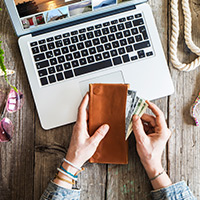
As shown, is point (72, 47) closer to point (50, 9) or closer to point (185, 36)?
point (50, 9)

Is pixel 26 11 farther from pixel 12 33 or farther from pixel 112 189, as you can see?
pixel 112 189

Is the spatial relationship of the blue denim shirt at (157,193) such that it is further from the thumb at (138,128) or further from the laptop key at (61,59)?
the laptop key at (61,59)

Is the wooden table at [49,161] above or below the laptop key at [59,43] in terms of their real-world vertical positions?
below

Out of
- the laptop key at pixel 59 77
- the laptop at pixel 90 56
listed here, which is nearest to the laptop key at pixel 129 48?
the laptop at pixel 90 56

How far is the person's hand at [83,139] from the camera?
73cm

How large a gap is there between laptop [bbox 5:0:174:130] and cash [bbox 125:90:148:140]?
0.05m

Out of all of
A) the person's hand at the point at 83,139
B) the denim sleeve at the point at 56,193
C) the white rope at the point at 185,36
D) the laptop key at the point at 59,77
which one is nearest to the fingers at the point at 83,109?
the person's hand at the point at 83,139

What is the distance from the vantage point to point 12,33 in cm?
82

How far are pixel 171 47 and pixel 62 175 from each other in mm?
518

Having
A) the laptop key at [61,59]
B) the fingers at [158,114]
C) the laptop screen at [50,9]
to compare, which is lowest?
the fingers at [158,114]

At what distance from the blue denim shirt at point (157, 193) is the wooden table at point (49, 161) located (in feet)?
0.14

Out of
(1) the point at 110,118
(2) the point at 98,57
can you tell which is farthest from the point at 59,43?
(1) the point at 110,118

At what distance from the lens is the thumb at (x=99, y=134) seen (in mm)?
728

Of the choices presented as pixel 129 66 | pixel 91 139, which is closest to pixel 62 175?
pixel 91 139
